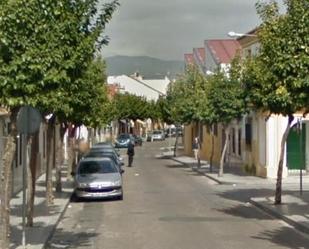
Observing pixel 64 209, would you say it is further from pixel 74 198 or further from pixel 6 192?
pixel 6 192

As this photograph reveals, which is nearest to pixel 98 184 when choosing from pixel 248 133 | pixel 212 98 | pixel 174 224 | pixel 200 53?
pixel 174 224

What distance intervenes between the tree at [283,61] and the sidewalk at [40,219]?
6423 mm

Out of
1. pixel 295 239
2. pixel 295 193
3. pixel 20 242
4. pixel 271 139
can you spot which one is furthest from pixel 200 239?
pixel 271 139

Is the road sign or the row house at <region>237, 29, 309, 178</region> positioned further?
the row house at <region>237, 29, 309, 178</region>

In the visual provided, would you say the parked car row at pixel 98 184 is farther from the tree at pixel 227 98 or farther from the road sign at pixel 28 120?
the road sign at pixel 28 120

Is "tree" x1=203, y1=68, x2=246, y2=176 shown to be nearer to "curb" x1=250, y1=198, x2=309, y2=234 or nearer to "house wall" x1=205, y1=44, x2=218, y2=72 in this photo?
"curb" x1=250, y1=198, x2=309, y2=234

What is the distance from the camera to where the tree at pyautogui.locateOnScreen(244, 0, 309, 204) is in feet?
58.0

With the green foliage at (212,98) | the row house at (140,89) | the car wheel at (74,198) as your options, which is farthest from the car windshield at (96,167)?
the row house at (140,89)

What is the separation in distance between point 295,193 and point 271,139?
29.6 ft

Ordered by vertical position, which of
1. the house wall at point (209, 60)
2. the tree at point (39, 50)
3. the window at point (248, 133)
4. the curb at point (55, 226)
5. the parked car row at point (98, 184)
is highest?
the house wall at point (209, 60)

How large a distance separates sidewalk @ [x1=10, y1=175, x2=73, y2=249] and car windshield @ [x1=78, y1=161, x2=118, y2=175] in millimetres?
1091

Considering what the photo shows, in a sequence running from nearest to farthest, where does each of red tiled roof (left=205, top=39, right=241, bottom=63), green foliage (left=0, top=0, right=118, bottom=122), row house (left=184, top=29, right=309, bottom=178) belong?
green foliage (left=0, top=0, right=118, bottom=122), row house (left=184, top=29, right=309, bottom=178), red tiled roof (left=205, top=39, right=241, bottom=63)

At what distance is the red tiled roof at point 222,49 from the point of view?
6262cm

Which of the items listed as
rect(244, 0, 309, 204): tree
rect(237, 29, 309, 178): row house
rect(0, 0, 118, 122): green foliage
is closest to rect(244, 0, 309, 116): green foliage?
rect(244, 0, 309, 204): tree
